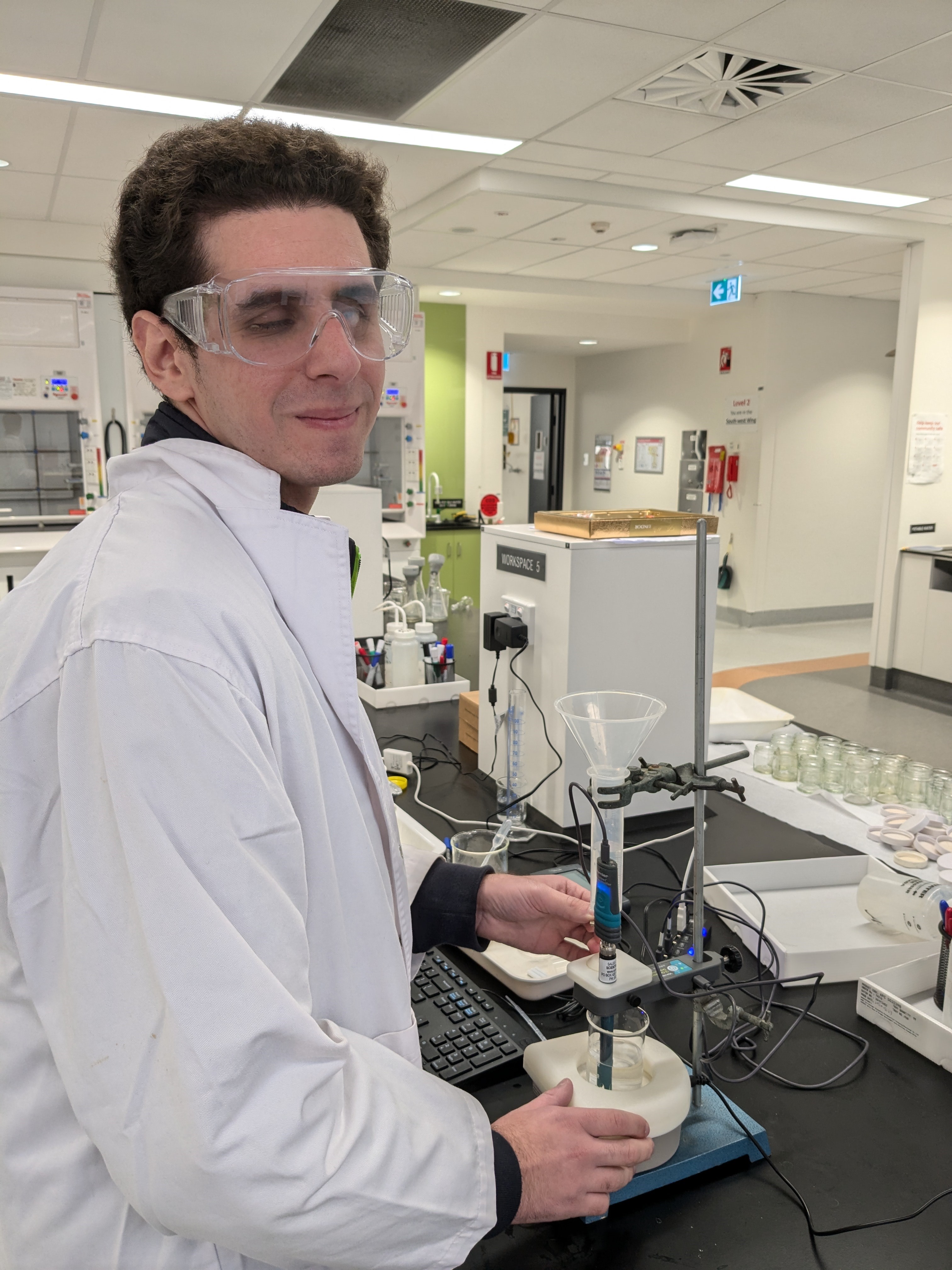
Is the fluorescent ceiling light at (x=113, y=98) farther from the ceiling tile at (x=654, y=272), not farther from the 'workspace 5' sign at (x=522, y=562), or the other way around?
the ceiling tile at (x=654, y=272)

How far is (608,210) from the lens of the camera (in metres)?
4.93

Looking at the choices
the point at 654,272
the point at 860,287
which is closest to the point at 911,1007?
the point at 654,272

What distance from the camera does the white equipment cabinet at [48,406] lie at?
5621mm

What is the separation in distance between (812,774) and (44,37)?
10.8 ft

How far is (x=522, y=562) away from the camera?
192cm

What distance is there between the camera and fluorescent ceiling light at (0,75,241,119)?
3.32 m

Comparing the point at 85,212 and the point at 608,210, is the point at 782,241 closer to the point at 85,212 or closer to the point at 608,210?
the point at 608,210

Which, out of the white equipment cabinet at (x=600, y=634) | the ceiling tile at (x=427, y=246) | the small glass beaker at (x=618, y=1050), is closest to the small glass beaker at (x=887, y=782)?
the white equipment cabinet at (x=600, y=634)

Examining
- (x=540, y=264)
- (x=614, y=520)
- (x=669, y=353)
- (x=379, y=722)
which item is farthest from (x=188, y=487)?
(x=669, y=353)

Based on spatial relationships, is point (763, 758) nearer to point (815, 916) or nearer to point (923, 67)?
point (815, 916)

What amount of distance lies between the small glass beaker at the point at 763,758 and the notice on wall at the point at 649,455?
695cm

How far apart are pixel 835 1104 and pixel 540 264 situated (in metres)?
6.52

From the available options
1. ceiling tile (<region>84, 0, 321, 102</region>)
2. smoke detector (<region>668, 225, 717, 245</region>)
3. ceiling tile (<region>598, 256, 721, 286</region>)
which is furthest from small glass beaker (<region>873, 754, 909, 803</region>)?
ceiling tile (<region>598, 256, 721, 286</region>)

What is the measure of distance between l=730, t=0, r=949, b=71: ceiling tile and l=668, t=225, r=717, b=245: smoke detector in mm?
2318
